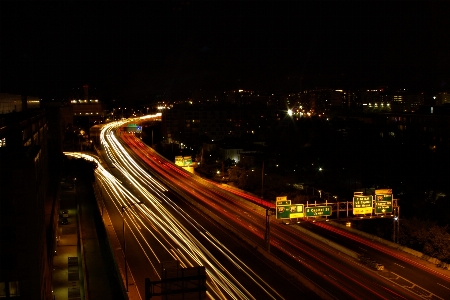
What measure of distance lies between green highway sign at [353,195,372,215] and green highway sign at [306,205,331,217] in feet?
2.48

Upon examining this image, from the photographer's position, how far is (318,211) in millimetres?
13438

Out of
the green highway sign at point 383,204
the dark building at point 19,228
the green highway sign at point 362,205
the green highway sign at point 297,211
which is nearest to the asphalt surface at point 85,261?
the dark building at point 19,228

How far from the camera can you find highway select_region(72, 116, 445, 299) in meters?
→ 10.7

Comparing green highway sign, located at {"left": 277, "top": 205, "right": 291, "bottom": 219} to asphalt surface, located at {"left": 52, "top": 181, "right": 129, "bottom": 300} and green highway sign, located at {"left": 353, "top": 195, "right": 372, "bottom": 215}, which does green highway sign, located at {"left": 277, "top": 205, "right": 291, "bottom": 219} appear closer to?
green highway sign, located at {"left": 353, "top": 195, "right": 372, "bottom": 215}

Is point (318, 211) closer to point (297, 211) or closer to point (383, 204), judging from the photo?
point (297, 211)

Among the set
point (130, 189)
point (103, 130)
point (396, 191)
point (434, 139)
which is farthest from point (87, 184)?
point (103, 130)

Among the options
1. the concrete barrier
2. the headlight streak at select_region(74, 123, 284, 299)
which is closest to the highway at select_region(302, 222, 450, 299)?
the concrete barrier

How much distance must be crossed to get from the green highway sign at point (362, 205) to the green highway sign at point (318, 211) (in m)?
0.76

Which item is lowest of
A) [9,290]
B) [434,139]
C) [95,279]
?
[95,279]

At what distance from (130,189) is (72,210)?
3.87m

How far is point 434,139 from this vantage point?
97.6ft

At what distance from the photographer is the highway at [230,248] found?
Result: 422 inches

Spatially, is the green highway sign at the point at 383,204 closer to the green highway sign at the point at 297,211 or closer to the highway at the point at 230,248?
the highway at the point at 230,248

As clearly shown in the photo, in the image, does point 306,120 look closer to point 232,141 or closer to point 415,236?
point 232,141
